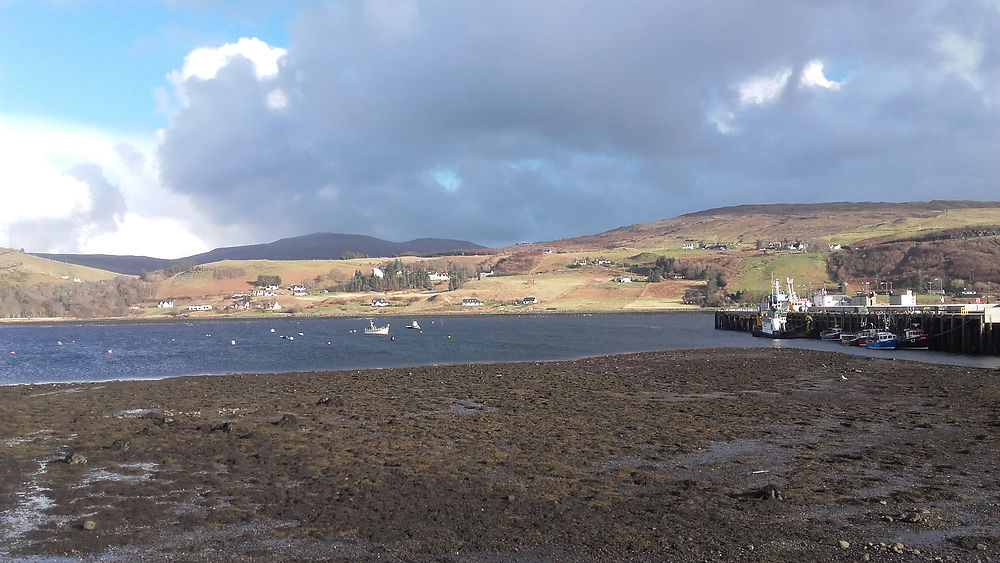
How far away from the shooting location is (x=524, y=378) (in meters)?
41.8

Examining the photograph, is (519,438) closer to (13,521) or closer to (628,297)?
(13,521)

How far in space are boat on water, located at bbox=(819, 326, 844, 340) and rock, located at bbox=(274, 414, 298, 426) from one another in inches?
2873

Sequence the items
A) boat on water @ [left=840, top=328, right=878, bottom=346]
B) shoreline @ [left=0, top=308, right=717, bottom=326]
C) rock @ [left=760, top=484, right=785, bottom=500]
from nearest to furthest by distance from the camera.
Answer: rock @ [left=760, top=484, right=785, bottom=500] < boat on water @ [left=840, top=328, right=878, bottom=346] < shoreline @ [left=0, top=308, right=717, bottom=326]

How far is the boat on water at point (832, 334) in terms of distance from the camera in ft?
279

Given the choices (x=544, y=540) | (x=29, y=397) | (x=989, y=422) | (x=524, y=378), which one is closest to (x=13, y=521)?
(x=544, y=540)

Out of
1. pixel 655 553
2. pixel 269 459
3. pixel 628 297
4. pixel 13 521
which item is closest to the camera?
pixel 655 553

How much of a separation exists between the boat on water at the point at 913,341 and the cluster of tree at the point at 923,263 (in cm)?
8507

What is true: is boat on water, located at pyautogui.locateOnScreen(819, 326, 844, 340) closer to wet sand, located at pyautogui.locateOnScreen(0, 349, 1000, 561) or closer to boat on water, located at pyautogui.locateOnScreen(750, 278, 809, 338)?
boat on water, located at pyautogui.locateOnScreen(750, 278, 809, 338)

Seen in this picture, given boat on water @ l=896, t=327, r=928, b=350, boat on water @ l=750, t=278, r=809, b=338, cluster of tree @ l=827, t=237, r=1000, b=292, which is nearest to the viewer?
boat on water @ l=896, t=327, r=928, b=350

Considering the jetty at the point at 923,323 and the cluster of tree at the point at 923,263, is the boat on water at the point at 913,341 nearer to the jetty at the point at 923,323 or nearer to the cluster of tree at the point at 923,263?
the jetty at the point at 923,323

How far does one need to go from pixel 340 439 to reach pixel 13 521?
30.4 feet

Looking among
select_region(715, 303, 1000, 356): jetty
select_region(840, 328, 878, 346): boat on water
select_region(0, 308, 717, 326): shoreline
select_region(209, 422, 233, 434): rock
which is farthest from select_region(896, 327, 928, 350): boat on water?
select_region(0, 308, 717, 326): shoreline

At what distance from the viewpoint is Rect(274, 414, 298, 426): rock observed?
24969 mm

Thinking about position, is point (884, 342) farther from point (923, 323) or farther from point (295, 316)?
point (295, 316)
